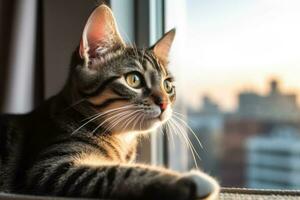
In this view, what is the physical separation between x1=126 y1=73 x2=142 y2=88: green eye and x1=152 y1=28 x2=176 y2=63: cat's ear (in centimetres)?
15

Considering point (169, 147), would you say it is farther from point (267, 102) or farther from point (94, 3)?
point (94, 3)

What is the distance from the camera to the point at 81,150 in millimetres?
952

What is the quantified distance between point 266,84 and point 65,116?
0.62m

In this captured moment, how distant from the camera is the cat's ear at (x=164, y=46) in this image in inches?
46.8

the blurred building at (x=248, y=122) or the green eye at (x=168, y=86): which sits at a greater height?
the green eye at (x=168, y=86)

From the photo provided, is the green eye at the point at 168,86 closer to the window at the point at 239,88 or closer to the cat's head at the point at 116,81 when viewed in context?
the cat's head at the point at 116,81

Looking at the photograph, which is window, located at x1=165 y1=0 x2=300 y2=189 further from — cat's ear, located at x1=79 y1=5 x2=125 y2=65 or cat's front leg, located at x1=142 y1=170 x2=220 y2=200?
cat's front leg, located at x1=142 y1=170 x2=220 y2=200

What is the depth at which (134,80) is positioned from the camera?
1.04 m

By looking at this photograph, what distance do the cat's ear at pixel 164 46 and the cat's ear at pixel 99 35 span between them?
4.8 inches

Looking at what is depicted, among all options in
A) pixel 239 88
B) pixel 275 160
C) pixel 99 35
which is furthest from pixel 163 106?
pixel 275 160

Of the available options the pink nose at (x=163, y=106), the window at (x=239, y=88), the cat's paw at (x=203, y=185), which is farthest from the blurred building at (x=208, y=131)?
the cat's paw at (x=203, y=185)

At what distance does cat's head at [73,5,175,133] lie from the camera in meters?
1.00

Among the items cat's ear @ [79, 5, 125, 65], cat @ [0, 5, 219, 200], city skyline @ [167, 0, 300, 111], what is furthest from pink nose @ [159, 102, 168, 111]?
city skyline @ [167, 0, 300, 111]

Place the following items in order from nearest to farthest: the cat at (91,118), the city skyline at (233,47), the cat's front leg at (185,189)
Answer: the cat's front leg at (185,189) < the cat at (91,118) < the city skyline at (233,47)
